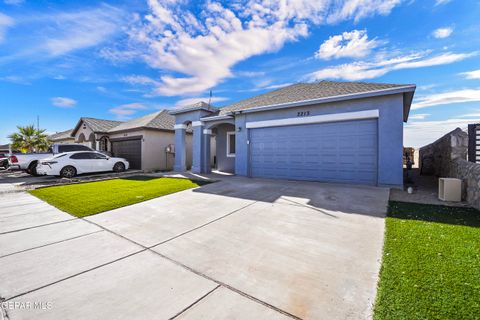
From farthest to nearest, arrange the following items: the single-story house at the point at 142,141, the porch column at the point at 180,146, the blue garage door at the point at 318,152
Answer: the single-story house at the point at 142,141, the porch column at the point at 180,146, the blue garage door at the point at 318,152

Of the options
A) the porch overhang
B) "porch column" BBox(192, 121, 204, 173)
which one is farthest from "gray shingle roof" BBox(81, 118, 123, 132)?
the porch overhang

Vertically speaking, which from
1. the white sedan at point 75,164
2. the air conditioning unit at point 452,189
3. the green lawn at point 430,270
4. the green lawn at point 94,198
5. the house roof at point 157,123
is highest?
the house roof at point 157,123

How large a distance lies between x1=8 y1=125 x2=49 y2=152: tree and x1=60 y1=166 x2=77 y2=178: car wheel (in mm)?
19466

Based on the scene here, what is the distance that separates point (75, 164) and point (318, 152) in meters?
13.5

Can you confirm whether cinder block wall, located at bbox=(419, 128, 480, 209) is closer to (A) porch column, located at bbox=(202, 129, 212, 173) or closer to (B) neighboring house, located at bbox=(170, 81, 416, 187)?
(B) neighboring house, located at bbox=(170, 81, 416, 187)

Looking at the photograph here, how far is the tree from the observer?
2448 cm

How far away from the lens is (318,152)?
→ 9.59 m

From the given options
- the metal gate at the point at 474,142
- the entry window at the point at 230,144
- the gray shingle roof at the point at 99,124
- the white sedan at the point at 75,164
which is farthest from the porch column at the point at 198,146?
the metal gate at the point at 474,142

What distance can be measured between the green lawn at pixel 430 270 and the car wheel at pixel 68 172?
14952 millimetres

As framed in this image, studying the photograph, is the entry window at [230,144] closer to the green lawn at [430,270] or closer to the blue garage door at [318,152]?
the blue garage door at [318,152]

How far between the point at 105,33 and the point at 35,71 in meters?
9.33

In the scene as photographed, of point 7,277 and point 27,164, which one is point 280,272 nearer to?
point 7,277

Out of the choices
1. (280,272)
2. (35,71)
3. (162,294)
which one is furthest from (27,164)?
(280,272)

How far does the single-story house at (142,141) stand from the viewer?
52.4 feet
